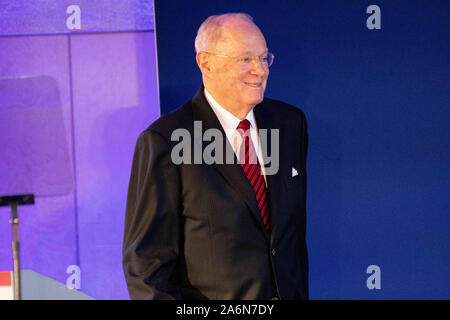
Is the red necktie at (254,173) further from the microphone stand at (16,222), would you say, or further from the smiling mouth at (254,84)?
the microphone stand at (16,222)

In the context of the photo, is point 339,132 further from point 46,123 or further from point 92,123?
point 46,123

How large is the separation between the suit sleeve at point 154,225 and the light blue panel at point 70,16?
1033mm

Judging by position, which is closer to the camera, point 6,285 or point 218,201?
point 218,201

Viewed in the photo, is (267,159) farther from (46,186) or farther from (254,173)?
(46,186)

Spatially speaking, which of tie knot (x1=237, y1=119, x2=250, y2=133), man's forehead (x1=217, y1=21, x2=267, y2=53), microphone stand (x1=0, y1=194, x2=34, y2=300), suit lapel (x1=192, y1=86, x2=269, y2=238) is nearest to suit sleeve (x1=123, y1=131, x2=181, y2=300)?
suit lapel (x1=192, y1=86, x2=269, y2=238)

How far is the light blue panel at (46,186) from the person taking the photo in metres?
2.62

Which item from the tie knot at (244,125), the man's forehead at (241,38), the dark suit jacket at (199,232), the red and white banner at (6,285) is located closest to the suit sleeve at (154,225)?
the dark suit jacket at (199,232)

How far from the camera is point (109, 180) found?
8.85 feet

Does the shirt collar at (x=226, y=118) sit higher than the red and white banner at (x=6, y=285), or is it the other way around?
the shirt collar at (x=226, y=118)

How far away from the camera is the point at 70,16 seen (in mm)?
2648

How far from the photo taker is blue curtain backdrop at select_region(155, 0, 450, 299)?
101 inches

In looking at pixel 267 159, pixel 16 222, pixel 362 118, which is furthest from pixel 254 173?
pixel 16 222

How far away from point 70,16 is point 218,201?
1.38 metres
